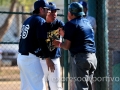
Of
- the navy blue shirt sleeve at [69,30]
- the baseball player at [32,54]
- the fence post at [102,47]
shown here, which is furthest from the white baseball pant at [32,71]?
the fence post at [102,47]

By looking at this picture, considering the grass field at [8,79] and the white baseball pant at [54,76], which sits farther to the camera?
the grass field at [8,79]

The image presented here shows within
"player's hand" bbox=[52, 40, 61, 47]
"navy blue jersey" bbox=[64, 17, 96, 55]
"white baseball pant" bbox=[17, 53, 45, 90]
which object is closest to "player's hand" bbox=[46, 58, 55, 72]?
"white baseball pant" bbox=[17, 53, 45, 90]

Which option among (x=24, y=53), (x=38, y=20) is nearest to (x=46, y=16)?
(x=38, y=20)

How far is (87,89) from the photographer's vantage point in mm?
6680

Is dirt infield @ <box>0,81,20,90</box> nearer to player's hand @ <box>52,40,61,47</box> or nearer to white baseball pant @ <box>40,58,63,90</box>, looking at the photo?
white baseball pant @ <box>40,58,63,90</box>

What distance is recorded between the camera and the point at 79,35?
661 cm

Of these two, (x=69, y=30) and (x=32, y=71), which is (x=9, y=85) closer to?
(x=32, y=71)

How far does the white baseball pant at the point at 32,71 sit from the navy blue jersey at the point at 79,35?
0.75 meters

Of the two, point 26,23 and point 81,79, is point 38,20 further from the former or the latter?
point 81,79

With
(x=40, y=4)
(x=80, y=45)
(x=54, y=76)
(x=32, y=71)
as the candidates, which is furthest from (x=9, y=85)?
(x=80, y=45)

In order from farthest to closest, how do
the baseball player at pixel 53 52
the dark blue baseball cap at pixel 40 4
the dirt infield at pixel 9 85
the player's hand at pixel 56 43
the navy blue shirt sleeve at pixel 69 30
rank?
the dirt infield at pixel 9 85, the baseball player at pixel 53 52, the dark blue baseball cap at pixel 40 4, the player's hand at pixel 56 43, the navy blue shirt sleeve at pixel 69 30

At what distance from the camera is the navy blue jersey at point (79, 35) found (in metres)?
6.55

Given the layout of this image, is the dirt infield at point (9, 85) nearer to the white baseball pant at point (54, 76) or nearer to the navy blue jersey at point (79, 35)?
the white baseball pant at point (54, 76)

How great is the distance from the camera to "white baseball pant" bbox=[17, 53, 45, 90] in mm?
7109
